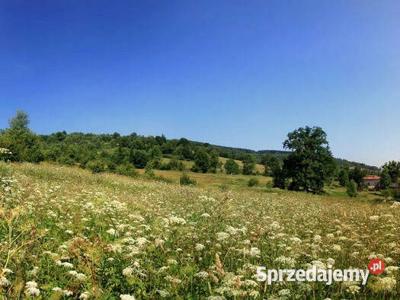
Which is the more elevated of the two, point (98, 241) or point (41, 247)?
point (98, 241)

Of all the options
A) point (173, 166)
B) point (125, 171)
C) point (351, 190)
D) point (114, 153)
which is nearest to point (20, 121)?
point (114, 153)

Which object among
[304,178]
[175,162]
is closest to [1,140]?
[304,178]

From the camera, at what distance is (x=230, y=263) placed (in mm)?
6156

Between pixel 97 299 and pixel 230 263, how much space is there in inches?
97.2

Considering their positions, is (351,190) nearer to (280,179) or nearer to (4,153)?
(280,179)

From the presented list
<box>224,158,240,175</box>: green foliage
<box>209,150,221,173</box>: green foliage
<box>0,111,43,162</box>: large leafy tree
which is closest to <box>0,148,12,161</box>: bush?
<box>0,111,43,162</box>: large leafy tree

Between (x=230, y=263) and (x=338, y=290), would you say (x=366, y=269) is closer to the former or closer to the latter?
(x=338, y=290)

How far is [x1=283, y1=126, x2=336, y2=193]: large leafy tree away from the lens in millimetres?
79312

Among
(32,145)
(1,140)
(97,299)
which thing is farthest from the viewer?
(32,145)

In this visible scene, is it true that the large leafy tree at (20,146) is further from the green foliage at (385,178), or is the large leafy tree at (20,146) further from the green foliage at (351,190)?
the green foliage at (385,178)

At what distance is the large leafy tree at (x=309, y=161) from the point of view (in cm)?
7931

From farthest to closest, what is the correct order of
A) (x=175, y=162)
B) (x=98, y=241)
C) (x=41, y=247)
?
(x=175, y=162) < (x=41, y=247) < (x=98, y=241)

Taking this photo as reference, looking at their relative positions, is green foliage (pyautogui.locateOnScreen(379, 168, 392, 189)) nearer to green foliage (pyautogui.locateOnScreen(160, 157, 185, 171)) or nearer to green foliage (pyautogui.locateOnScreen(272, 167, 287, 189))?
green foliage (pyautogui.locateOnScreen(272, 167, 287, 189))

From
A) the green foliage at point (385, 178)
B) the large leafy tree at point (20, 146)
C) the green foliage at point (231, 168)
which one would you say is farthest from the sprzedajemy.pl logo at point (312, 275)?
the green foliage at point (385, 178)
